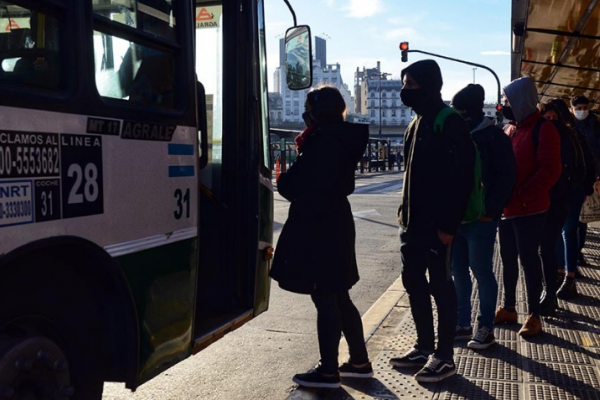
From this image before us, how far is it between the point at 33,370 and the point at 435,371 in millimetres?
2466

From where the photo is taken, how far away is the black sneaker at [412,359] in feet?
15.7

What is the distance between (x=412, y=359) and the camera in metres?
4.82

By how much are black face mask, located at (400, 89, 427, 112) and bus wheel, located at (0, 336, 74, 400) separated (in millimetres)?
2485

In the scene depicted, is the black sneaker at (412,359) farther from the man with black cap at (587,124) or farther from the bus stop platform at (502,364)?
the man with black cap at (587,124)

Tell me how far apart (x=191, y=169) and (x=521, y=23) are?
834 centimetres

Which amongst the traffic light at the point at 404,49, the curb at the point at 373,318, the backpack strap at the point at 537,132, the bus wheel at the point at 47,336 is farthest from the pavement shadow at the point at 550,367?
the traffic light at the point at 404,49

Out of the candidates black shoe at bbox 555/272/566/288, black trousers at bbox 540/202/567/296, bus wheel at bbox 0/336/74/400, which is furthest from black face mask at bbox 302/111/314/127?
black shoe at bbox 555/272/566/288

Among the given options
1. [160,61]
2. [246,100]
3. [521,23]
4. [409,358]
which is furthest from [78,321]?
[521,23]

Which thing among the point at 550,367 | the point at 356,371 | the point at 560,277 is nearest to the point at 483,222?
the point at 550,367

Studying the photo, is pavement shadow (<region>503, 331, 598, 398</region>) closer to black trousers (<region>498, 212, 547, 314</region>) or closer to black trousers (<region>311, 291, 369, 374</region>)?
black trousers (<region>498, 212, 547, 314</region>)

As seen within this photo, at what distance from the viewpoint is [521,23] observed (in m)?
11.0

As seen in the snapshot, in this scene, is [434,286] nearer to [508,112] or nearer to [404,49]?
[508,112]

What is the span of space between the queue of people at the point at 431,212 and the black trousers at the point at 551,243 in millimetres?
408

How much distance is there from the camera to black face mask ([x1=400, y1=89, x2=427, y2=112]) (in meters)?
4.53
